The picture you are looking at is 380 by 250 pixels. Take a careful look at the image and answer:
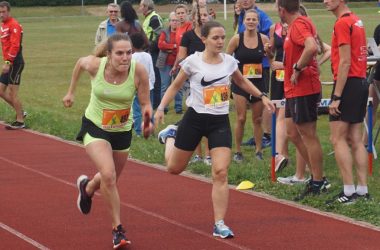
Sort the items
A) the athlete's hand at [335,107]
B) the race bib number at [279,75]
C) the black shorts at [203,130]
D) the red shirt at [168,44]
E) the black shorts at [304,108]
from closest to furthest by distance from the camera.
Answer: the black shorts at [203,130] < the athlete's hand at [335,107] < the black shorts at [304,108] < the race bib number at [279,75] < the red shirt at [168,44]

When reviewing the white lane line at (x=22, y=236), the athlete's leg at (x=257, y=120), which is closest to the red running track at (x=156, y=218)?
the white lane line at (x=22, y=236)

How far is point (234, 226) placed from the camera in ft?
26.4

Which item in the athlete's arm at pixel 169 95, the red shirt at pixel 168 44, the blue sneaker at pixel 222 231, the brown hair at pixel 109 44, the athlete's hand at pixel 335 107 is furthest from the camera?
the red shirt at pixel 168 44

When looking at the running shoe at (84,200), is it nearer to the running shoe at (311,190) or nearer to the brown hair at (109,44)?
the brown hair at (109,44)

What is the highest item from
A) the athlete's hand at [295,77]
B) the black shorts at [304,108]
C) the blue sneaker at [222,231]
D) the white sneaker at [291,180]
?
the athlete's hand at [295,77]

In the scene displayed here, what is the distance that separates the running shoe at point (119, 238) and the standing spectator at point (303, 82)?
2434mm

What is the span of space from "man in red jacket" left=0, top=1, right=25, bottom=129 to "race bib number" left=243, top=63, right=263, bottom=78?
4999 millimetres

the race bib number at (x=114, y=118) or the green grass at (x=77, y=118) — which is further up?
the race bib number at (x=114, y=118)

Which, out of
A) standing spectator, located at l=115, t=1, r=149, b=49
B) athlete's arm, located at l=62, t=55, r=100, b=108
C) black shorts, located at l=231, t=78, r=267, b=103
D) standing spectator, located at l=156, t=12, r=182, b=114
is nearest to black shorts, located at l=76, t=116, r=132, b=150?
athlete's arm, located at l=62, t=55, r=100, b=108

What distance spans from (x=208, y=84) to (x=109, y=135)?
1046 millimetres

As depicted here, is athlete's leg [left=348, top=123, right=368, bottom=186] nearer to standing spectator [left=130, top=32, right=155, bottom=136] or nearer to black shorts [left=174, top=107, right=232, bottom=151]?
black shorts [left=174, top=107, right=232, bottom=151]

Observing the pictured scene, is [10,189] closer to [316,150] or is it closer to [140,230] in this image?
[140,230]

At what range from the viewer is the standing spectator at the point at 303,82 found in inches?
349

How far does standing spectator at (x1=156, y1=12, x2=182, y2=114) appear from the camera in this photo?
15.8m
